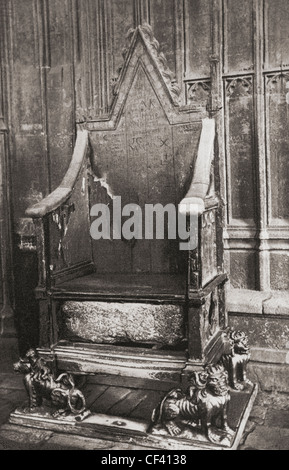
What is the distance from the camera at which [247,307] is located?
3.15 meters

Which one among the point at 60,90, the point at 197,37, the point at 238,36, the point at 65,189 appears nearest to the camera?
the point at 65,189

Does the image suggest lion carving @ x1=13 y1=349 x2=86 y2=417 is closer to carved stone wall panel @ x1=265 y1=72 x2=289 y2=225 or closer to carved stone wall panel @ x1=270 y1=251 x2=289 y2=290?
carved stone wall panel @ x1=270 y1=251 x2=289 y2=290

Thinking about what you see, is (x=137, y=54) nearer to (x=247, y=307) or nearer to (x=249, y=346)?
(x=247, y=307)

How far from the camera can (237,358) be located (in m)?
2.89

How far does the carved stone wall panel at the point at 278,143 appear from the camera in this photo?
3.11 metres

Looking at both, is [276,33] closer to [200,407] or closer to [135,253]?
[135,253]

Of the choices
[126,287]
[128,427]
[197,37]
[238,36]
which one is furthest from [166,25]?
[128,427]

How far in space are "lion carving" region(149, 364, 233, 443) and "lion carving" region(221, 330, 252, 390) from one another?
52 cm

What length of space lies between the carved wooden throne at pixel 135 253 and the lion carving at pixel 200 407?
8cm

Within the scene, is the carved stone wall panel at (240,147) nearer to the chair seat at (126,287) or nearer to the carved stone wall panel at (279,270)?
the carved stone wall panel at (279,270)

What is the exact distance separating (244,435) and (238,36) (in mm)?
2520

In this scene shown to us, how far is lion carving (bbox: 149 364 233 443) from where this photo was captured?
230cm
